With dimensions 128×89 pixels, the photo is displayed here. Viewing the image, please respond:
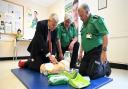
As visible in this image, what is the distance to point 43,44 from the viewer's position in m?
2.08

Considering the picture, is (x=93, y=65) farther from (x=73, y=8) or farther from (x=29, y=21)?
(x=29, y=21)

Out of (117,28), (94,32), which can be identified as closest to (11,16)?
(117,28)

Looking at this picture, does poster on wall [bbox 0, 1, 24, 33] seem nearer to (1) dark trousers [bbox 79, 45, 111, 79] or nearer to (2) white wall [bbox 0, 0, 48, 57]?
(2) white wall [bbox 0, 0, 48, 57]

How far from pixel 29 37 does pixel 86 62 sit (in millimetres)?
4120

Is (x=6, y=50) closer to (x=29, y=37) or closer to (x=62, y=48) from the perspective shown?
(x=29, y=37)

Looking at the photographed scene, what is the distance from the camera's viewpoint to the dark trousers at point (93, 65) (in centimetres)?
172

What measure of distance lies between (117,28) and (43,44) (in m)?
1.91

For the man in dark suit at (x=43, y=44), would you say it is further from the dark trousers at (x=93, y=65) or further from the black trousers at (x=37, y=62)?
the dark trousers at (x=93, y=65)

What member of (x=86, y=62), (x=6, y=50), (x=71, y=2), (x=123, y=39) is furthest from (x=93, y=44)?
(x=6, y=50)

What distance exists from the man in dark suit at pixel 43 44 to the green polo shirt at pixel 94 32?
1.54ft

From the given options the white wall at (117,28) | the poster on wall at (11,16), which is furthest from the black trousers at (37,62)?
the poster on wall at (11,16)

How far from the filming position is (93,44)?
1826 mm

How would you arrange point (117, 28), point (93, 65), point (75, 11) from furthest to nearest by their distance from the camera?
1. point (75, 11)
2. point (117, 28)
3. point (93, 65)

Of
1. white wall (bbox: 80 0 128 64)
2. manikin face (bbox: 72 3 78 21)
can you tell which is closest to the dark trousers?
white wall (bbox: 80 0 128 64)
